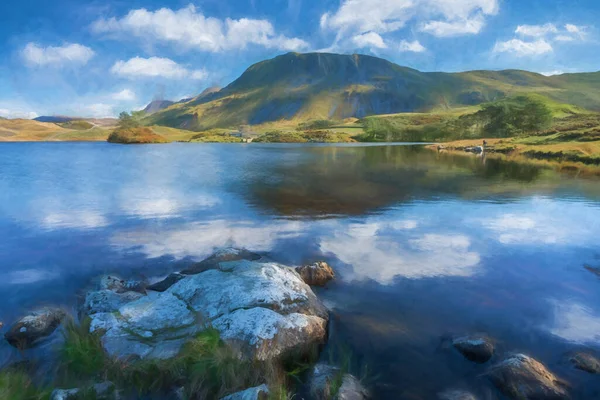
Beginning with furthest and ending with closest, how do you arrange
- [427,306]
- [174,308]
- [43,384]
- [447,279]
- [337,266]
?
[337,266] → [447,279] → [427,306] → [174,308] → [43,384]

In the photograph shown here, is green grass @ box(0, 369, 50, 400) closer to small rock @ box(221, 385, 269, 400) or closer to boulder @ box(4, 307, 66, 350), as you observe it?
boulder @ box(4, 307, 66, 350)

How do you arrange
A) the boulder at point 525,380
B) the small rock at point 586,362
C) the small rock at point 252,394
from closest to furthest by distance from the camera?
1. the small rock at point 252,394
2. the boulder at point 525,380
3. the small rock at point 586,362

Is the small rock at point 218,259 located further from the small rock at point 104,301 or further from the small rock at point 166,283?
the small rock at point 104,301

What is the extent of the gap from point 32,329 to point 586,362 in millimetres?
15684

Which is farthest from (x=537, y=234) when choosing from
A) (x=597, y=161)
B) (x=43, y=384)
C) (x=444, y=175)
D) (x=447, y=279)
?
(x=597, y=161)

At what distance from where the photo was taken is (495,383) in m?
9.21

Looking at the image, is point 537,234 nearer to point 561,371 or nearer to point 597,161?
point 561,371

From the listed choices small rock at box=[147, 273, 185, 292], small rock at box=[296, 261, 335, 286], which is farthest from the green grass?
small rock at box=[296, 261, 335, 286]

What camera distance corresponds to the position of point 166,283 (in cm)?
1441

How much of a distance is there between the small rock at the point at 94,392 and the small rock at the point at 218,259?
6842 mm

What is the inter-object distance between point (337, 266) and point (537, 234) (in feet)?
46.7

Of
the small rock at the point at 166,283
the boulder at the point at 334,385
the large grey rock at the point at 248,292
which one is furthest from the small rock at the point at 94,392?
the small rock at the point at 166,283

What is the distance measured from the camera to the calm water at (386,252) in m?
11.1

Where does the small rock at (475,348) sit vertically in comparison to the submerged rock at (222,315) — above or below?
below
